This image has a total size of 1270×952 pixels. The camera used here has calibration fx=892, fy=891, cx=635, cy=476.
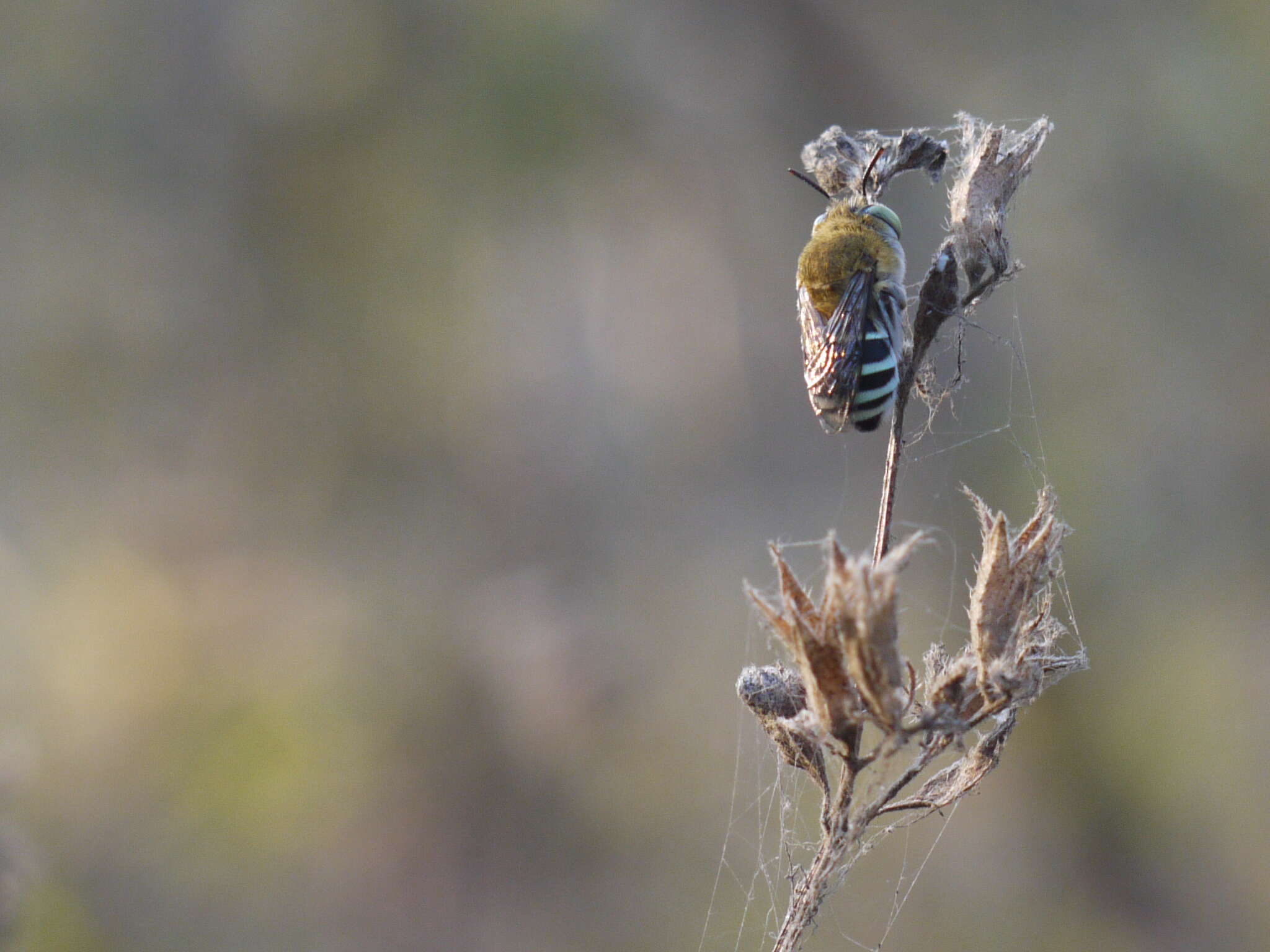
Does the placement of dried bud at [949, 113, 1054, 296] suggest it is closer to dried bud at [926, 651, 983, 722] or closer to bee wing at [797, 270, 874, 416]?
bee wing at [797, 270, 874, 416]

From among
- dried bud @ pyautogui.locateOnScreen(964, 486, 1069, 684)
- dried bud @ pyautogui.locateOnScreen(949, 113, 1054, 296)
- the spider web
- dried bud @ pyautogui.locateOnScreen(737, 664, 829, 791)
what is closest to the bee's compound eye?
dried bud @ pyautogui.locateOnScreen(949, 113, 1054, 296)

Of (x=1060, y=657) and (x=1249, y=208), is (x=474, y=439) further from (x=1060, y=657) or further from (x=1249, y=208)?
(x=1060, y=657)

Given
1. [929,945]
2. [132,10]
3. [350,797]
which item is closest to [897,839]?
[929,945]

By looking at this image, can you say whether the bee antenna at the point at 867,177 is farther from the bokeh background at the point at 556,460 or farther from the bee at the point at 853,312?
the bokeh background at the point at 556,460

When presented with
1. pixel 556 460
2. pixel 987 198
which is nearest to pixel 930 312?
pixel 987 198

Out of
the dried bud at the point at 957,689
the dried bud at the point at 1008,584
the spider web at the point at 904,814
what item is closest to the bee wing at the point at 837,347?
the dried bud at the point at 1008,584

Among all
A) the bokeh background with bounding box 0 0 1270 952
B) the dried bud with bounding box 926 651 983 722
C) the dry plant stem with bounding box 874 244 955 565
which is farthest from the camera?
the bokeh background with bounding box 0 0 1270 952

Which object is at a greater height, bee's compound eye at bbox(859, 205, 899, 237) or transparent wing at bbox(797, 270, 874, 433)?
bee's compound eye at bbox(859, 205, 899, 237)
